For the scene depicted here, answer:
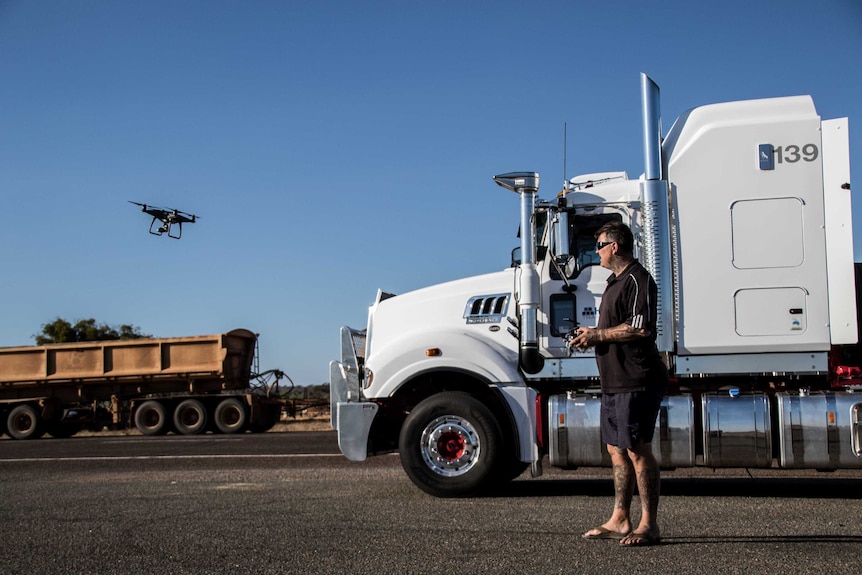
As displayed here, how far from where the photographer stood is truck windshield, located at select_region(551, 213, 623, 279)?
27.9 ft

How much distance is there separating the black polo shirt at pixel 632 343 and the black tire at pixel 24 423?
23.0 m

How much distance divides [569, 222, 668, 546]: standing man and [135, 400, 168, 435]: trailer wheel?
19761 millimetres

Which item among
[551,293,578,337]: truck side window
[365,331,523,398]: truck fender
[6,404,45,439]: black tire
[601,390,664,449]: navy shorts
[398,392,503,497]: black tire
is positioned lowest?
[6,404,45,439]: black tire

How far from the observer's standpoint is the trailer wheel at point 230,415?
76.3ft

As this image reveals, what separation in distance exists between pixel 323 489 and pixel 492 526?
2851 mm

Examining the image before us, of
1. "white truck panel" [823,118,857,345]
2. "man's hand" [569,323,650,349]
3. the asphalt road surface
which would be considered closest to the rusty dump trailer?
the asphalt road surface

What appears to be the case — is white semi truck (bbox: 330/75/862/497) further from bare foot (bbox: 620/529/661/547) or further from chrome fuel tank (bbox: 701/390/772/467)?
bare foot (bbox: 620/529/661/547)

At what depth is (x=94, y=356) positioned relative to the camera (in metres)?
25.4

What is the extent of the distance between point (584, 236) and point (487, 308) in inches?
44.5

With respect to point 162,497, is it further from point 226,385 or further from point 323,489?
point 226,385

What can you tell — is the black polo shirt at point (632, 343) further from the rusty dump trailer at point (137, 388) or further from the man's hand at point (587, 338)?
the rusty dump trailer at point (137, 388)

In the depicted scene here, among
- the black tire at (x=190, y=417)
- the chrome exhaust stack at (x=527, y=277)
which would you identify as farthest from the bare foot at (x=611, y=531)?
the black tire at (x=190, y=417)

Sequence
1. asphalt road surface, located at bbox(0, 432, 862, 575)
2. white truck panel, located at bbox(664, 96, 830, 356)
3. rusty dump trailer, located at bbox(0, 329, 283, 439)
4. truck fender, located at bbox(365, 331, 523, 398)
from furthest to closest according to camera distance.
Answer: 1. rusty dump trailer, located at bbox(0, 329, 283, 439)
2. truck fender, located at bbox(365, 331, 523, 398)
3. white truck panel, located at bbox(664, 96, 830, 356)
4. asphalt road surface, located at bbox(0, 432, 862, 575)

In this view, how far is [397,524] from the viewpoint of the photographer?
6.46 metres
